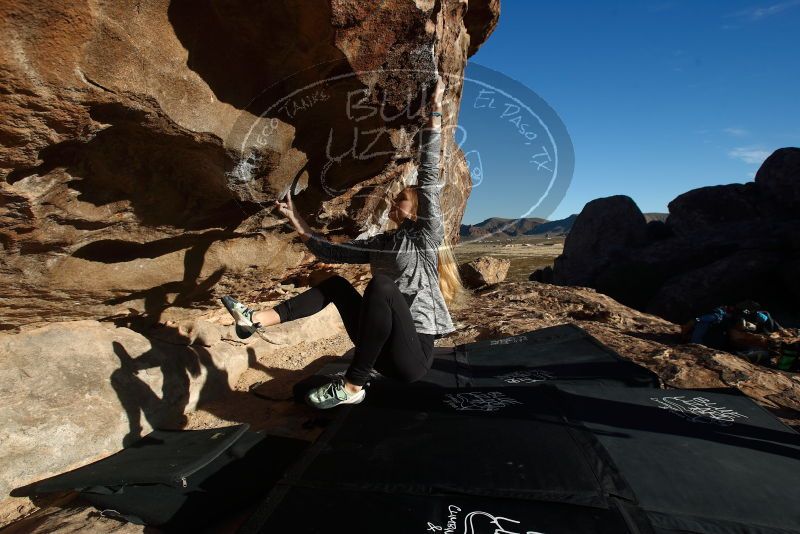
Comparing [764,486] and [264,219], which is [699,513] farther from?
[264,219]

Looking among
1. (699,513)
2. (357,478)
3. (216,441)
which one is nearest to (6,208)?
(216,441)

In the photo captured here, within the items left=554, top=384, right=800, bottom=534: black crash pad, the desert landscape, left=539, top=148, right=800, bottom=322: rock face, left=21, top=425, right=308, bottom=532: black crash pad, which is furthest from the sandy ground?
left=539, top=148, right=800, bottom=322: rock face

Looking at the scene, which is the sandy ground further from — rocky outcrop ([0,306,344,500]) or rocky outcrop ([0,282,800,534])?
rocky outcrop ([0,306,344,500])

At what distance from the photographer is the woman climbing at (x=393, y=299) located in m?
2.62

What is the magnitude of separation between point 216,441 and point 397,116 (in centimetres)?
221

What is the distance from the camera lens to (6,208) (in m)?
2.00

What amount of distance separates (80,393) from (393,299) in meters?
1.97

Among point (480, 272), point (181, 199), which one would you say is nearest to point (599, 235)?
point (480, 272)

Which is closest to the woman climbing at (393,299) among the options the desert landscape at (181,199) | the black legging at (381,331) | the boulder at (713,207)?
the black legging at (381,331)

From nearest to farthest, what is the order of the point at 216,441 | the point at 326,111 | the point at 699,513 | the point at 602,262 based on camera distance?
the point at 699,513 → the point at 216,441 → the point at 326,111 → the point at 602,262

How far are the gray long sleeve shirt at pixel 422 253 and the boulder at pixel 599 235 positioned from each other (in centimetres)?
1592

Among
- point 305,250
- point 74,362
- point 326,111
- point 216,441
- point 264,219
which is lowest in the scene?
point 216,441

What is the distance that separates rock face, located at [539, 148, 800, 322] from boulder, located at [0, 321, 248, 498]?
1356cm

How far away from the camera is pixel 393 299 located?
2635mm
